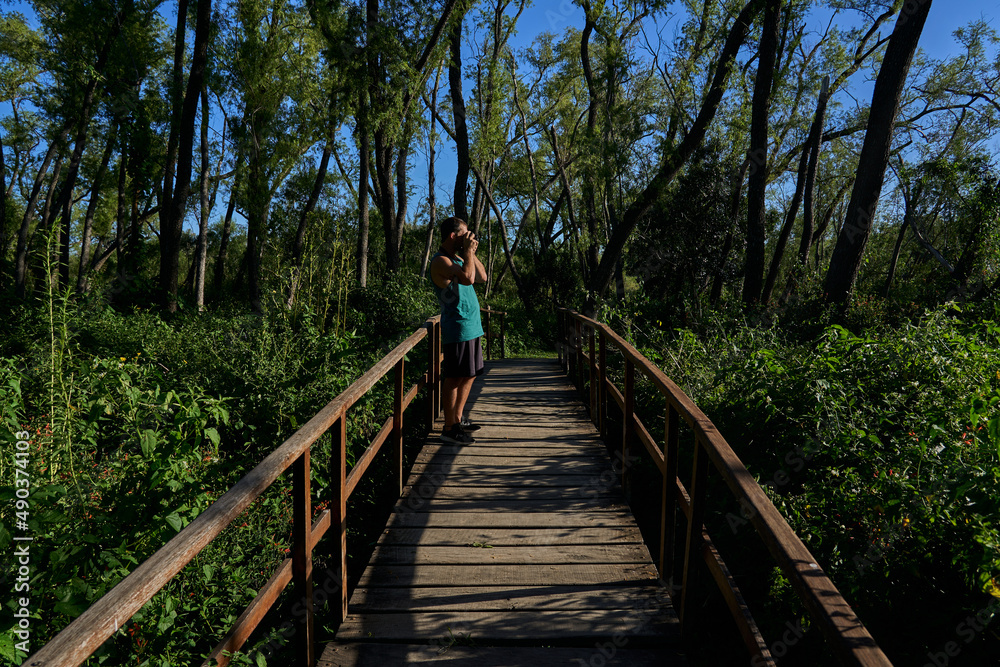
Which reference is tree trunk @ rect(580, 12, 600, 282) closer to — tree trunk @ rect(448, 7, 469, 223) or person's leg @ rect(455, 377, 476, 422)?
tree trunk @ rect(448, 7, 469, 223)

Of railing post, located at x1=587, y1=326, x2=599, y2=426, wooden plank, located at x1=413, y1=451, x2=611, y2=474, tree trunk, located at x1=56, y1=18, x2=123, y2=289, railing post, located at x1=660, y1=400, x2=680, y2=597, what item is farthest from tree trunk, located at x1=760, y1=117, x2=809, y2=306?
tree trunk, located at x1=56, y1=18, x2=123, y2=289

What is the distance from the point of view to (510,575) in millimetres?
3186

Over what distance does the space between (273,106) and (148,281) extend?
5.74 metres

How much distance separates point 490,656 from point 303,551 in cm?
94

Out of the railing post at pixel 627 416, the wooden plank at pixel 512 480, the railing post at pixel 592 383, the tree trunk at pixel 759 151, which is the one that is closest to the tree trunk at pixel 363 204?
the railing post at pixel 592 383

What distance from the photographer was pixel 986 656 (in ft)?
7.88

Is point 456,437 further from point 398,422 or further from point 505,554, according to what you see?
point 505,554

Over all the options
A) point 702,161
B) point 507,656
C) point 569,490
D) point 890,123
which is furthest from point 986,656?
point 702,161

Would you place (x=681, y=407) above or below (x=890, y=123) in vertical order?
below

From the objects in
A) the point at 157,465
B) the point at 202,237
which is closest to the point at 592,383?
the point at 157,465

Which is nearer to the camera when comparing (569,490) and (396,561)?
(396,561)

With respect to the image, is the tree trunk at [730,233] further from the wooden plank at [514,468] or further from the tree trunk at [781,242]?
the wooden plank at [514,468]

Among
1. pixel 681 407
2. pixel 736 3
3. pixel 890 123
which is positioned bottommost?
pixel 681 407

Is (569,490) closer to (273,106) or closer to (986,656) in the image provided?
(986,656)
